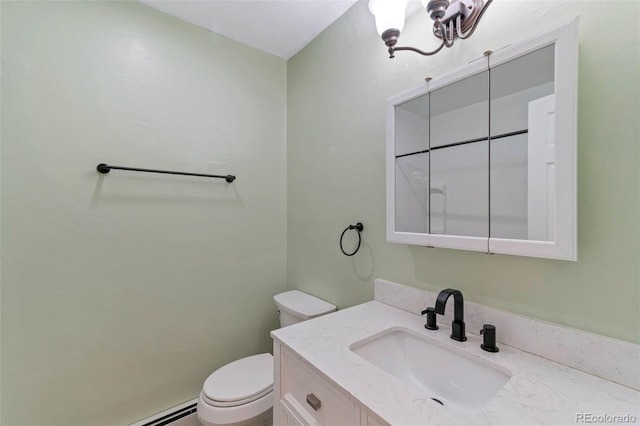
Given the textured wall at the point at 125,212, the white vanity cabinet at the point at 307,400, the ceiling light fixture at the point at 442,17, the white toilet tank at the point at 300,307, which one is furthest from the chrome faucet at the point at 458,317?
the textured wall at the point at 125,212

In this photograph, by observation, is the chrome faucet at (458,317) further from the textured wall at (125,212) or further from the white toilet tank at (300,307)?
the textured wall at (125,212)

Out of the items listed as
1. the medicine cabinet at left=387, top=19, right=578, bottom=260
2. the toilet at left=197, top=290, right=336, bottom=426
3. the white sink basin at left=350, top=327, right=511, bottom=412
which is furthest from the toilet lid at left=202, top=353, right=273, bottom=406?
the medicine cabinet at left=387, top=19, right=578, bottom=260

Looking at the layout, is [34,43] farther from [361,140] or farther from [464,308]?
[464,308]

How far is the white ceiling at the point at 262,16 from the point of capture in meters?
1.42

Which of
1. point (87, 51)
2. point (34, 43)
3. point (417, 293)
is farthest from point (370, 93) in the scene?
point (34, 43)

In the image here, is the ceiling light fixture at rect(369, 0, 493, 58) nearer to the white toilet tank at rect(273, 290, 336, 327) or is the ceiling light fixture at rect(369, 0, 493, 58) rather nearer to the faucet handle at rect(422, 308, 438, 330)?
the faucet handle at rect(422, 308, 438, 330)

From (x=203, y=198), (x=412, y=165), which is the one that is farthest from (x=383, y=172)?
(x=203, y=198)

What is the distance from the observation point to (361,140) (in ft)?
4.53

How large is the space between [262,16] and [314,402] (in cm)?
184

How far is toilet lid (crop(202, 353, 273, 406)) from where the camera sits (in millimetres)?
1191

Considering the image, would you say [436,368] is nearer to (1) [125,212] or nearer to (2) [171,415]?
(2) [171,415]

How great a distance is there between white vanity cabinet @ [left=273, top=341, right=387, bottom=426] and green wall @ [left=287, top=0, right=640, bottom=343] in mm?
576

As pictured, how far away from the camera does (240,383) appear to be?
128cm

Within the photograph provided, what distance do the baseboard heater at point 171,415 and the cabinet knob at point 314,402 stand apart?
115 cm
